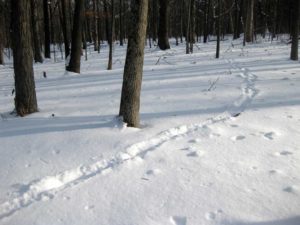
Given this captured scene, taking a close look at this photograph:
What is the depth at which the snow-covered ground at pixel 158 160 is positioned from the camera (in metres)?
3.63

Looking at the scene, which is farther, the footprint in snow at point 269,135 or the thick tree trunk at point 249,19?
the thick tree trunk at point 249,19

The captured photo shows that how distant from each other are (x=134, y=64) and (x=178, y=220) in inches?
117

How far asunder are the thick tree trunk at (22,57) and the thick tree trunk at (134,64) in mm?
2242

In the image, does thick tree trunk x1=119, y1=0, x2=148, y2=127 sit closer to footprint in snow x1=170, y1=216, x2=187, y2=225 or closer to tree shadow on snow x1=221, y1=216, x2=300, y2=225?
footprint in snow x1=170, y1=216, x2=187, y2=225

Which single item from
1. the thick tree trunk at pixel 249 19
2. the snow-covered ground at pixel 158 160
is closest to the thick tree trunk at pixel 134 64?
the snow-covered ground at pixel 158 160

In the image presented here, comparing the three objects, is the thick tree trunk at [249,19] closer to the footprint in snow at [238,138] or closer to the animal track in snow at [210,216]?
the footprint in snow at [238,138]

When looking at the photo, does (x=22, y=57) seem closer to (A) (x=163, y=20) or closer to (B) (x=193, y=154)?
(B) (x=193, y=154)

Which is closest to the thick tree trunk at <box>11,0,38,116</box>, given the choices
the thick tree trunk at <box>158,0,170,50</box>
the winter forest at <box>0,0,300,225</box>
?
the winter forest at <box>0,0,300,225</box>

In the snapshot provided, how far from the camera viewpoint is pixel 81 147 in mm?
5262

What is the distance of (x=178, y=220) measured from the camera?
346 centimetres

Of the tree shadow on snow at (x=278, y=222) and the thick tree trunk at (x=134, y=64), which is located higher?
the thick tree trunk at (x=134, y=64)

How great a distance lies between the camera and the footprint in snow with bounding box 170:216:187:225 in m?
3.42

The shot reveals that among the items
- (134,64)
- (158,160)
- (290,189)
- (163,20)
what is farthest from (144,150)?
(163,20)

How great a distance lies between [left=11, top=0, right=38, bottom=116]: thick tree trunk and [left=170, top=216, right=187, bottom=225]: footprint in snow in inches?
181
